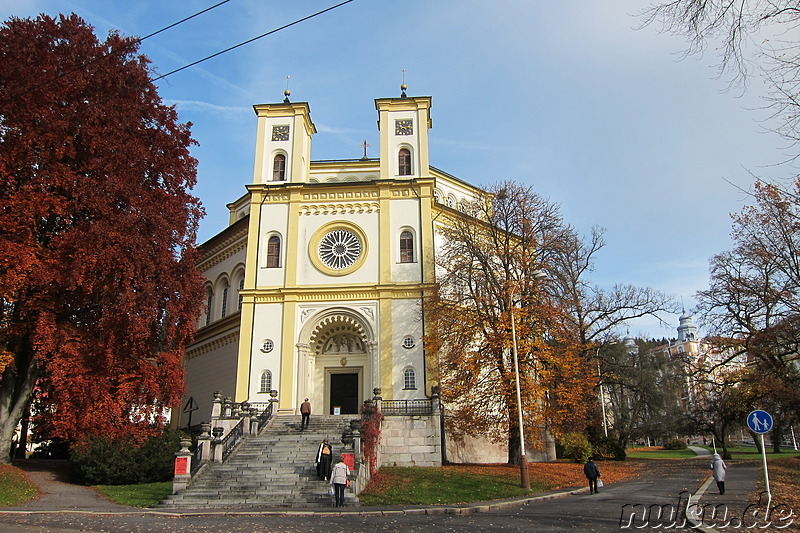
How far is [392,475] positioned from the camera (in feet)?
67.8

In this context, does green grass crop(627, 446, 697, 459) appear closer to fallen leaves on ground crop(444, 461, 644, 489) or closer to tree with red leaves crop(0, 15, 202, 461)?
fallen leaves on ground crop(444, 461, 644, 489)

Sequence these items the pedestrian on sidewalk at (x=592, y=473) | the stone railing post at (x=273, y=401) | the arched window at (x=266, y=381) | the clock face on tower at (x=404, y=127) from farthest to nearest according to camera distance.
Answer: the clock face on tower at (x=404, y=127), the arched window at (x=266, y=381), the stone railing post at (x=273, y=401), the pedestrian on sidewalk at (x=592, y=473)

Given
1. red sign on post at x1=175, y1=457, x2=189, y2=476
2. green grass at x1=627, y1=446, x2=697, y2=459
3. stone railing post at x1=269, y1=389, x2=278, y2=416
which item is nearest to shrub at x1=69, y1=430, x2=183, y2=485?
red sign on post at x1=175, y1=457, x2=189, y2=476

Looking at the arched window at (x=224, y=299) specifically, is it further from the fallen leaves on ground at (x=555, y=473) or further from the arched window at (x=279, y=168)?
the fallen leaves on ground at (x=555, y=473)

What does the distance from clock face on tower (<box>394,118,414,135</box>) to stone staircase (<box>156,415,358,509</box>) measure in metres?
16.9

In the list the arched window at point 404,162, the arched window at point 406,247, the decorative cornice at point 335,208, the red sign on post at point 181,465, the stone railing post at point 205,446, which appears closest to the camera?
the red sign on post at point 181,465

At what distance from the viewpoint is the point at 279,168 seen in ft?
107

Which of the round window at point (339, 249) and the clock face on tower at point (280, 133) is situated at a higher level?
the clock face on tower at point (280, 133)

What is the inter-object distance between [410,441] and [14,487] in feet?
44.1

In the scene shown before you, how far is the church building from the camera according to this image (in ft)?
92.3

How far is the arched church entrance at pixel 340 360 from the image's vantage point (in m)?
29.0

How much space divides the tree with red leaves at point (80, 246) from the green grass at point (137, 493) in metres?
2.12

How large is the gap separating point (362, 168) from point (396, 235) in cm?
927

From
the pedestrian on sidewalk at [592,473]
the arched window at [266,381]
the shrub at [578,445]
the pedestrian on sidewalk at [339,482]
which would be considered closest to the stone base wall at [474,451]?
the shrub at [578,445]
